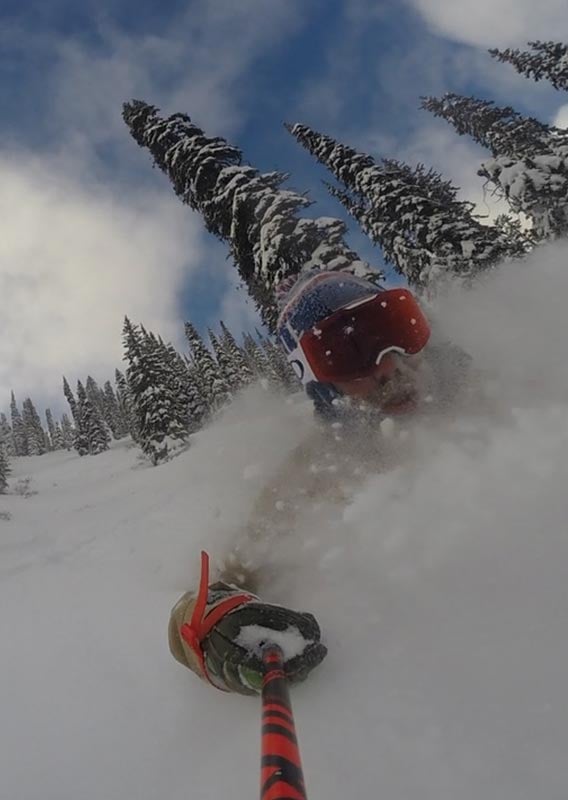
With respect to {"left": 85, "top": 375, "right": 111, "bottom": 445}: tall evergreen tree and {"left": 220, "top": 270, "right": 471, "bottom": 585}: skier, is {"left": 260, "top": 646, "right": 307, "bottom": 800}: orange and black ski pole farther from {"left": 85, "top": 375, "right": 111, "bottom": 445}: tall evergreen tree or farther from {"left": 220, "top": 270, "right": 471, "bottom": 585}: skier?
{"left": 85, "top": 375, "right": 111, "bottom": 445}: tall evergreen tree

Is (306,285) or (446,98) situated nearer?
(306,285)

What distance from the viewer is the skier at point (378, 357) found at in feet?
15.6

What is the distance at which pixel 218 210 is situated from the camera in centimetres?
1241

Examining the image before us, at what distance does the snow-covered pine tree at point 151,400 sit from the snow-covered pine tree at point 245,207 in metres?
19.0

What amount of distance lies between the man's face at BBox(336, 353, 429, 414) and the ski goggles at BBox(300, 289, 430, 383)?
0.24 ft

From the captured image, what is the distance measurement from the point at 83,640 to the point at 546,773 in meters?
2.93

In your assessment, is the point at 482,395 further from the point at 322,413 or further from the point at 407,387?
the point at 322,413

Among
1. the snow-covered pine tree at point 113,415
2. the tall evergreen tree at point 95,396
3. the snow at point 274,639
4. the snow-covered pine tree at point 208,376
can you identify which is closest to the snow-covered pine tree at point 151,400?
the snow-covered pine tree at point 208,376

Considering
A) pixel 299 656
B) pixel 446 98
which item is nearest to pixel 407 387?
pixel 299 656

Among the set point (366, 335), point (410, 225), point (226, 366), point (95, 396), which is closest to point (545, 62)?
point (410, 225)

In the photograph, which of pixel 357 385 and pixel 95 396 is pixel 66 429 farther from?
pixel 357 385

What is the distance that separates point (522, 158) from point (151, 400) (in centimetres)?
2284

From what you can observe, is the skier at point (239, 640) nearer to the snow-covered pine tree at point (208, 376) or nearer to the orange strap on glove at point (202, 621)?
the orange strap on glove at point (202, 621)

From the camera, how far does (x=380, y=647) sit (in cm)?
249
